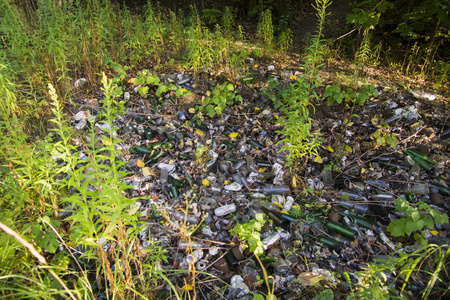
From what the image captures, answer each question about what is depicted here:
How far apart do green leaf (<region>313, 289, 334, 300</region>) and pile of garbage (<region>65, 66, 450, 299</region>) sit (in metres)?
0.12

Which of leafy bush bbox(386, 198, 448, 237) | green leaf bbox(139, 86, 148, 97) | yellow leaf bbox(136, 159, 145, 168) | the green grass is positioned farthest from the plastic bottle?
green leaf bbox(139, 86, 148, 97)

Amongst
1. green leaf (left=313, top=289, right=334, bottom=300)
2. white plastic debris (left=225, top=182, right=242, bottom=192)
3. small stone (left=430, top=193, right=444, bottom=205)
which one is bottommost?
green leaf (left=313, top=289, right=334, bottom=300)

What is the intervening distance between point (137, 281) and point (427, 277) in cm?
216

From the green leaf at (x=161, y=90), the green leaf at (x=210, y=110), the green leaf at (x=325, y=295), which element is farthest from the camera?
the green leaf at (x=161, y=90)

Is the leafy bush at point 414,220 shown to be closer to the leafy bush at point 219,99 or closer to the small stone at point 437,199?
the small stone at point 437,199

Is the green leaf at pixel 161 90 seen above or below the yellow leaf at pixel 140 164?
above

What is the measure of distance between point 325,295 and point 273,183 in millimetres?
1245

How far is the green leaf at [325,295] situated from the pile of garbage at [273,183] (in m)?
0.12

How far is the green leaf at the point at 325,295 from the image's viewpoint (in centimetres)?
174

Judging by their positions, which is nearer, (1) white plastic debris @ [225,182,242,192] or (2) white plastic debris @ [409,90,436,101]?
(1) white plastic debris @ [225,182,242,192]

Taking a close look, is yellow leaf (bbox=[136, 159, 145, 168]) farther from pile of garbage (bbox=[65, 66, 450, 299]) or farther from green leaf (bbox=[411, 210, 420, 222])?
green leaf (bbox=[411, 210, 420, 222])

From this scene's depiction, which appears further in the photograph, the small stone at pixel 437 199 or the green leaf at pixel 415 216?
the small stone at pixel 437 199

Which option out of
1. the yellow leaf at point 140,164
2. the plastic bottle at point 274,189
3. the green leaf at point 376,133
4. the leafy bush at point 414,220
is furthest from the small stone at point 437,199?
the yellow leaf at point 140,164

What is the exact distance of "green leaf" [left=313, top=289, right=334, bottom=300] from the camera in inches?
68.3
